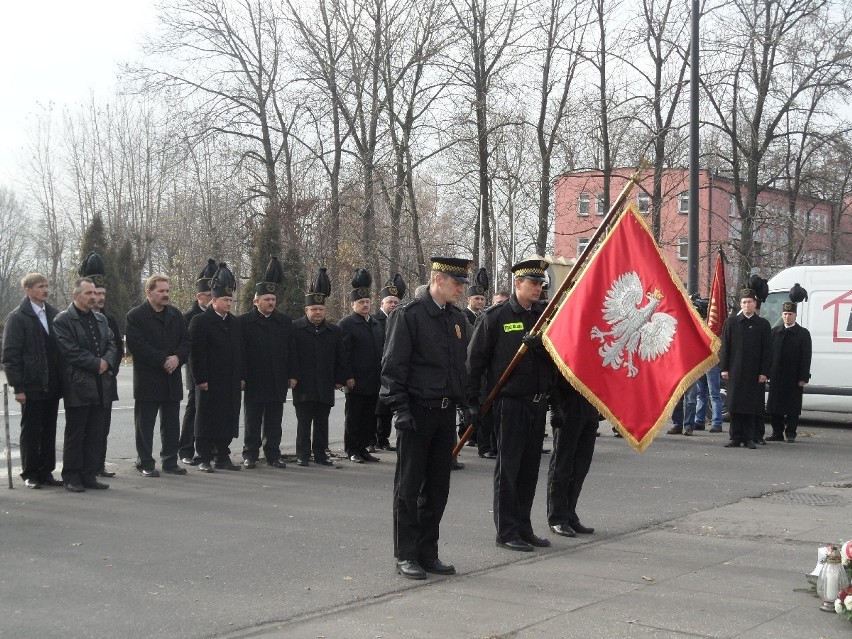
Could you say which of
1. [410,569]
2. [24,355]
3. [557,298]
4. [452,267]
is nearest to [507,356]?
[557,298]

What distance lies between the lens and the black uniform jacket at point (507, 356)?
8.21 metres

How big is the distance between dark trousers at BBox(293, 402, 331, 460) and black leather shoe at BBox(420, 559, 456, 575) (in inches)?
221

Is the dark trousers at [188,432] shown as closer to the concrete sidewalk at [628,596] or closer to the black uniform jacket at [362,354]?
the black uniform jacket at [362,354]

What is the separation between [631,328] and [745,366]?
8111 millimetres

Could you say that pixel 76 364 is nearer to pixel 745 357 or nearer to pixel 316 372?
pixel 316 372

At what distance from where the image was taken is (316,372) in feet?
42.1

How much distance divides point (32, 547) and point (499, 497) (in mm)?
3482

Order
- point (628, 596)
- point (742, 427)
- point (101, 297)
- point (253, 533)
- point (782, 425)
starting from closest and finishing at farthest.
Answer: point (628, 596) → point (253, 533) → point (101, 297) → point (742, 427) → point (782, 425)

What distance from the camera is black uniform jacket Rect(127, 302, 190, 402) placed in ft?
38.2

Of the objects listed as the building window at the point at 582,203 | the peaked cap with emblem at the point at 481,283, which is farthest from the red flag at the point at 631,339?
the building window at the point at 582,203

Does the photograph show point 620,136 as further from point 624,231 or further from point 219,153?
point 624,231

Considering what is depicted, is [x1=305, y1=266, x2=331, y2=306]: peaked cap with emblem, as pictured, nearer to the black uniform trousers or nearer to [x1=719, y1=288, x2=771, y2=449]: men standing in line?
the black uniform trousers

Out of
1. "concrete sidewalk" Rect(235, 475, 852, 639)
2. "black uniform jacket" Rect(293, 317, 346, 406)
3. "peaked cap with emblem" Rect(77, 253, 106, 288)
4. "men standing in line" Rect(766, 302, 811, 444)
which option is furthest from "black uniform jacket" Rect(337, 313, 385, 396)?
"men standing in line" Rect(766, 302, 811, 444)

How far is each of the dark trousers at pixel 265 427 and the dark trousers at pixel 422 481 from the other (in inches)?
213
